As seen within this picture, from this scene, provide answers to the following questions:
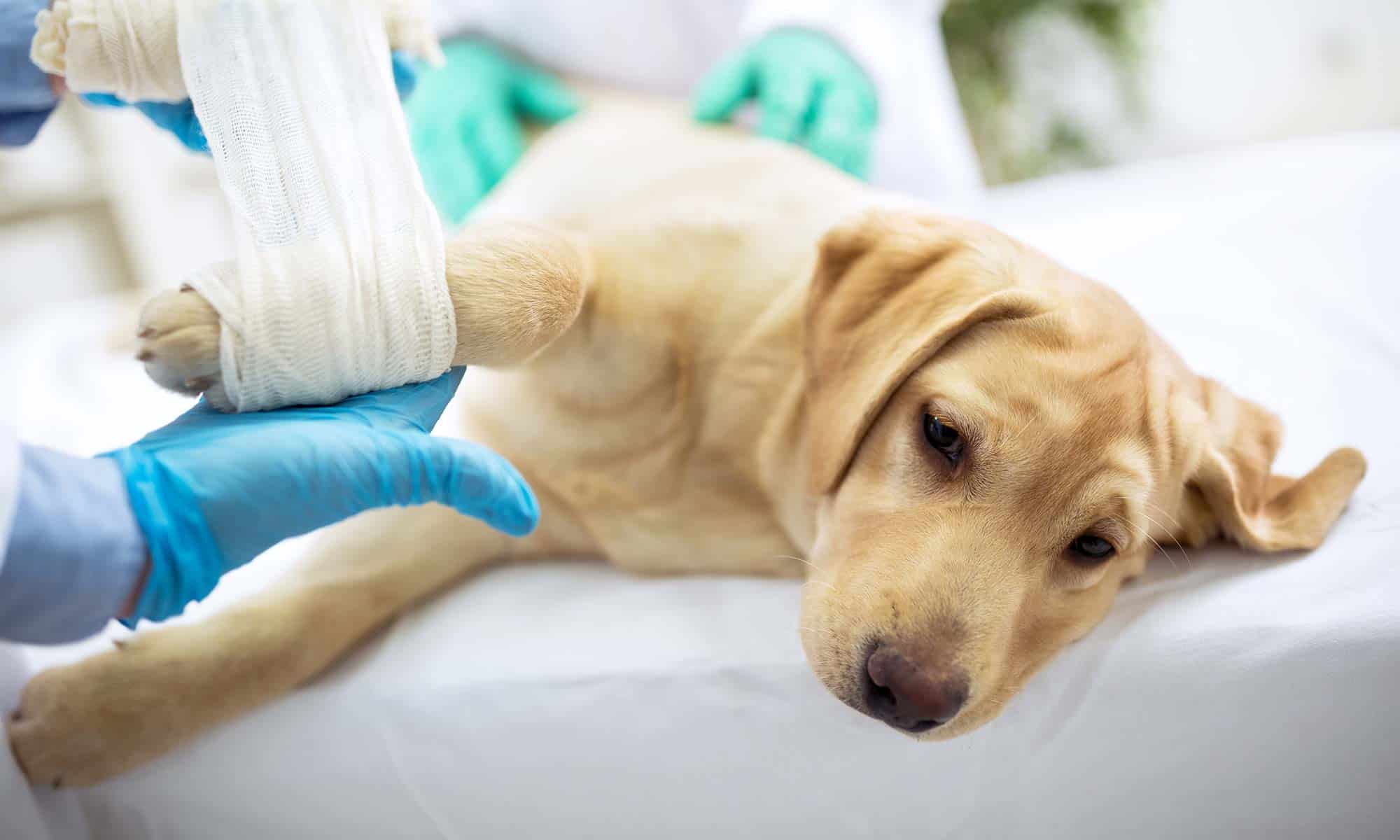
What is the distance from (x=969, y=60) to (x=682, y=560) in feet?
8.25

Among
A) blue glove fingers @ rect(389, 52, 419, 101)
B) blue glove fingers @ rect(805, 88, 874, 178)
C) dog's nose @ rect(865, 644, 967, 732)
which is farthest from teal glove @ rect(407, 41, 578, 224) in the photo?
dog's nose @ rect(865, 644, 967, 732)

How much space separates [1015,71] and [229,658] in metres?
3.06

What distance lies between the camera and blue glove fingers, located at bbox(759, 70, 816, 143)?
2094mm

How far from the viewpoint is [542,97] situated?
248cm

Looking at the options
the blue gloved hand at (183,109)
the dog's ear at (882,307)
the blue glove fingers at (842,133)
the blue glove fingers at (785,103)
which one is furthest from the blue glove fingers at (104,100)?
the blue glove fingers at (842,133)

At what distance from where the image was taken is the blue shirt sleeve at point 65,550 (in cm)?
86

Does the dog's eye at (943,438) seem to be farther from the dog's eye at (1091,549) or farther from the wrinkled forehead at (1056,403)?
the dog's eye at (1091,549)

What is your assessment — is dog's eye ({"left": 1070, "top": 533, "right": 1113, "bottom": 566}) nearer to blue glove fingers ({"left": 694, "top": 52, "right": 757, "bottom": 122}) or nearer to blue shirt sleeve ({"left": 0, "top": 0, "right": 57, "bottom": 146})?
blue glove fingers ({"left": 694, "top": 52, "right": 757, "bottom": 122})

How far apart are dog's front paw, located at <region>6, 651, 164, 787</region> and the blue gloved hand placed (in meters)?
0.72

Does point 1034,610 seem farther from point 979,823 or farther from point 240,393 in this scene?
point 240,393

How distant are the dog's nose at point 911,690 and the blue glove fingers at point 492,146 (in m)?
1.67

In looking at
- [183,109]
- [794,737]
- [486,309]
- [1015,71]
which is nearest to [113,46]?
[183,109]

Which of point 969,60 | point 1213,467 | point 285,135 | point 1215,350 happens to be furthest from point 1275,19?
point 285,135

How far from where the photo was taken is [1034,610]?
127 cm
